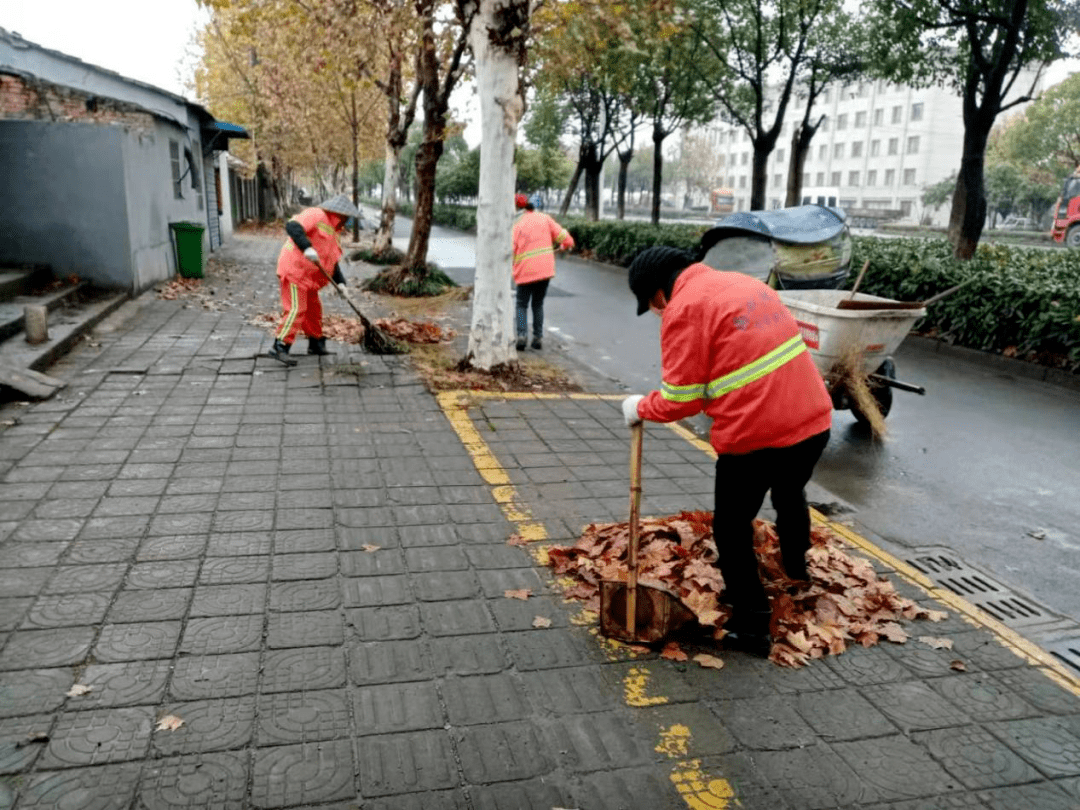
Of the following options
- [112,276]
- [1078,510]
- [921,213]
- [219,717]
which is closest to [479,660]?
[219,717]

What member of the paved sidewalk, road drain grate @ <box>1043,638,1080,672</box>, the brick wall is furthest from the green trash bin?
road drain grate @ <box>1043,638,1080,672</box>

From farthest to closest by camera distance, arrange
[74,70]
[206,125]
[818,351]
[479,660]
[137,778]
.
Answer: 1. [206,125]
2. [74,70]
3. [818,351]
4. [479,660]
5. [137,778]

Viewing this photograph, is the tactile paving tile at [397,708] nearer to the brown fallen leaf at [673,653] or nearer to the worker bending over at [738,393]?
the brown fallen leaf at [673,653]

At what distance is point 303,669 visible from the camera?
10.5 ft

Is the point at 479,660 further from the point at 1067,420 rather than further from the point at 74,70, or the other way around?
the point at 74,70

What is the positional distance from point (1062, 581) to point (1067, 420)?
13.9ft

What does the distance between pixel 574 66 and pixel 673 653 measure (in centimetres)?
1135

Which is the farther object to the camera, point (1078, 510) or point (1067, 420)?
point (1067, 420)

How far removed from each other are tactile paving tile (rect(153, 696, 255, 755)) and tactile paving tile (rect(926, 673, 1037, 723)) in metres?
2.65

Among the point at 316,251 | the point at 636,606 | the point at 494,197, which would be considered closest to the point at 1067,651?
the point at 636,606

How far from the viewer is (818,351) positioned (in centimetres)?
688

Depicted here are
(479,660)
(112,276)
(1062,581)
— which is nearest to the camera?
(479,660)

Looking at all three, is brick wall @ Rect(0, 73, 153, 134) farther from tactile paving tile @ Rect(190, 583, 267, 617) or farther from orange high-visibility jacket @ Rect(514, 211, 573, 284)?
tactile paving tile @ Rect(190, 583, 267, 617)

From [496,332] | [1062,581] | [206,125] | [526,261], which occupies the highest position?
[206,125]
